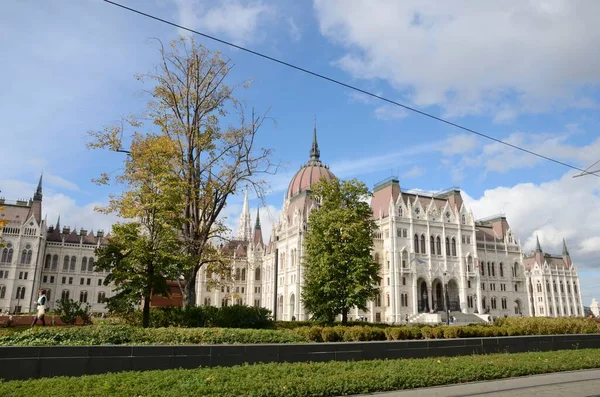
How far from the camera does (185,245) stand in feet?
70.7

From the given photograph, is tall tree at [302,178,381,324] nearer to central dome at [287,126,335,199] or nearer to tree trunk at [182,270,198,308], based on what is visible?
tree trunk at [182,270,198,308]

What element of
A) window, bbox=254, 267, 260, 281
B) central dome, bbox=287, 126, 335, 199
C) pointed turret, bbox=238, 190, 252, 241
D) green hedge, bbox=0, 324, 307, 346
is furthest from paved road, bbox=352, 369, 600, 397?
pointed turret, bbox=238, 190, 252, 241

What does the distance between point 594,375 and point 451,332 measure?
5414 mm

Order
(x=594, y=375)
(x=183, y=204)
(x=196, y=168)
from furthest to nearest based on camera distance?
(x=196, y=168) → (x=183, y=204) → (x=594, y=375)

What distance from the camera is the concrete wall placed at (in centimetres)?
1035

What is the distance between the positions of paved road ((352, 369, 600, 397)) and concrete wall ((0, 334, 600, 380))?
3177 millimetres

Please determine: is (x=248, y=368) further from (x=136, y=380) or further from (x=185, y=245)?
(x=185, y=245)

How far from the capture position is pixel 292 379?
10.1 metres

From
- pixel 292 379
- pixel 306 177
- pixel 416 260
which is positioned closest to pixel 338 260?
pixel 292 379

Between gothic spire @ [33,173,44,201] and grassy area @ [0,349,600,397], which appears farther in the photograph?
gothic spire @ [33,173,44,201]

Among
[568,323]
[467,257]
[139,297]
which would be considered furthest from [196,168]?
[467,257]

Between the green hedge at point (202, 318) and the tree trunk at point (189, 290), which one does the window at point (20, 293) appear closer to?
the tree trunk at point (189, 290)

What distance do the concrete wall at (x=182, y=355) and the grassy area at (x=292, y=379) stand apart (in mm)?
594

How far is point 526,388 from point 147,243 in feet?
49.1
